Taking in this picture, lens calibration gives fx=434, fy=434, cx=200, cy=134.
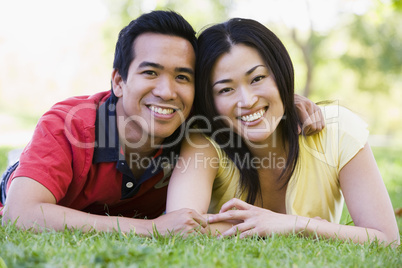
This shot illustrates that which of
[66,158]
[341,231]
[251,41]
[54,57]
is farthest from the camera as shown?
[54,57]

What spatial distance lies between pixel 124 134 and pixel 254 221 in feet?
3.94

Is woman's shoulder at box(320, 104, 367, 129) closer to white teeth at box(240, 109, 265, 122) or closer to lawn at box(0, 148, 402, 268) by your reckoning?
white teeth at box(240, 109, 265, 122)

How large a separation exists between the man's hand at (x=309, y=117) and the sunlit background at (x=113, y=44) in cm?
1249

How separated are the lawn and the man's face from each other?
37.4 inches

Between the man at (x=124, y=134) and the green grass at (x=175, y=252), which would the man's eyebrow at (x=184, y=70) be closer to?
the man at (x=124, y=134)

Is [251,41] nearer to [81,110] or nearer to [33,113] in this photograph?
[81,110]

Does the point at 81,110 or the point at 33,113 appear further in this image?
the point at 33,113

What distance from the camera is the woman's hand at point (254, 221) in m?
2.45

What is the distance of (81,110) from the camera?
303 centimetres

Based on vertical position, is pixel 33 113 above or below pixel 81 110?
below

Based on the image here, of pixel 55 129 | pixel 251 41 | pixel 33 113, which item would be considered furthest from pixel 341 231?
pixel 33 113

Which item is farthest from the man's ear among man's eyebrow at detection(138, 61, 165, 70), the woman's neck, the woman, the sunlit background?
the sunlit background

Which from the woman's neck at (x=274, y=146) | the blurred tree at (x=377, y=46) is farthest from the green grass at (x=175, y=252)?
the blurred tree at (x=377, y=46)

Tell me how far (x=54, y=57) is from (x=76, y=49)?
4.22 ft
